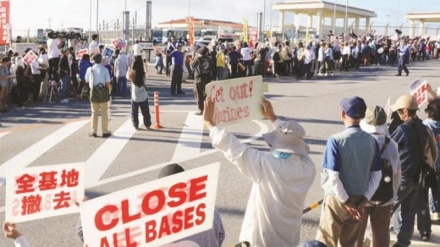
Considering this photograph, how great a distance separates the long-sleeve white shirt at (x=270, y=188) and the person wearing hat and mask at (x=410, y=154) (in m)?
1.93

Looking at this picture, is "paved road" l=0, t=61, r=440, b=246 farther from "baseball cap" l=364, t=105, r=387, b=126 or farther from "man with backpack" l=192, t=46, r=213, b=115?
"baseball cap" l=364, t=105, r=387, b=126

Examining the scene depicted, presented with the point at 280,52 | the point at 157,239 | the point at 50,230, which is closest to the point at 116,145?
the point at 50,230

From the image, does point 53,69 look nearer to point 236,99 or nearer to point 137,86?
point 137,86

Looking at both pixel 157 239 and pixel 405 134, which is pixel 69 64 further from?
→ pixel 157 239

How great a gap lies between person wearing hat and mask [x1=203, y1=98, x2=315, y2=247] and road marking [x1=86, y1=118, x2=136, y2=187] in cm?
484

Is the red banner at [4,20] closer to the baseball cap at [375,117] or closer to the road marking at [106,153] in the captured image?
the road marking at [106,153]

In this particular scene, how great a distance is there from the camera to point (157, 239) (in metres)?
3.10

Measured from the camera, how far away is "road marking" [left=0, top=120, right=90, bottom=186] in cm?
927

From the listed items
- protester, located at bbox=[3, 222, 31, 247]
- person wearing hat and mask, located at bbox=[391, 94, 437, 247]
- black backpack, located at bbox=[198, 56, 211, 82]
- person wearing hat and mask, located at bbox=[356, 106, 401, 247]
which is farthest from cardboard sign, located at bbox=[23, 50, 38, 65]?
protester, located at bbox=[3, 222, 31, 247]

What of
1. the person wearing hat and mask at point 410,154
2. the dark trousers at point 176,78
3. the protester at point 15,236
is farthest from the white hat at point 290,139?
the dark trousers at point 176,78

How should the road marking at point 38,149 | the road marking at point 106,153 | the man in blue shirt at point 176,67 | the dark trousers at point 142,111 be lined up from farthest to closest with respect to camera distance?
1. the man in blue shirt at point 176,67
2. the dark trousers at point 142,111
3. the road marking at point 38,149
4. the road marking at point 106,153

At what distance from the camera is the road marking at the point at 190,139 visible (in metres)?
10.2

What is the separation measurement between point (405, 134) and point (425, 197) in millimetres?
940

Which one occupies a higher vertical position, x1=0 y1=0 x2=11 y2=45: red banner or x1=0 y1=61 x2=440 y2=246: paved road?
x1=0 y1=0 x2=11 y2=45: red banner
